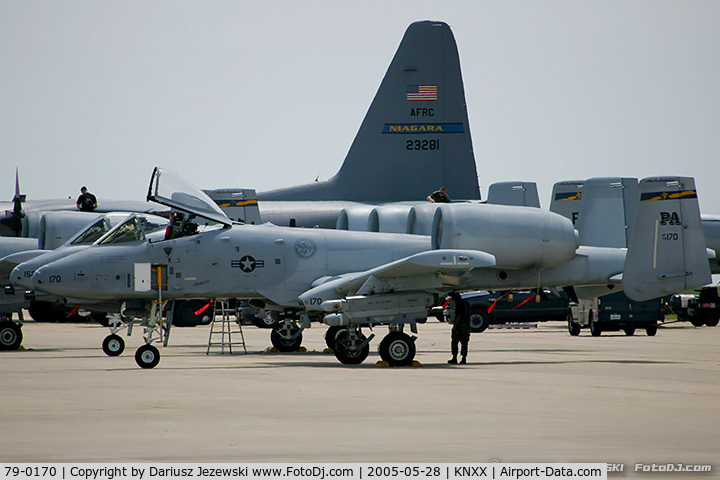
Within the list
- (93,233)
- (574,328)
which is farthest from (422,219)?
(574,328)

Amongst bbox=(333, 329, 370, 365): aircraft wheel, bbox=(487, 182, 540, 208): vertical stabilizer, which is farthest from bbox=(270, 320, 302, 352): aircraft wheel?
bbox=(487, 182, 540, 208): vertical stabilizer

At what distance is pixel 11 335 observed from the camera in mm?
18500

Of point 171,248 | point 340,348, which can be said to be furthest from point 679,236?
point 171,248

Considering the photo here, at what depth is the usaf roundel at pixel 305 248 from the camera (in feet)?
52.9

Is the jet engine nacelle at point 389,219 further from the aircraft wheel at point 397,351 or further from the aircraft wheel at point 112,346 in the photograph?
the aircraft wheel at point 112,346

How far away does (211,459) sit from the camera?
599cm

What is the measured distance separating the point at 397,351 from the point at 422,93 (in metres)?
13.3

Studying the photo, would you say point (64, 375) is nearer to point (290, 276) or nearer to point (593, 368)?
point (290, 276)

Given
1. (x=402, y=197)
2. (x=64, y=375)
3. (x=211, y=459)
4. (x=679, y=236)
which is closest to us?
(x=211, y=459)

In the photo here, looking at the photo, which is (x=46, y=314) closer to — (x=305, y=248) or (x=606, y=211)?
(x=305, y=248)

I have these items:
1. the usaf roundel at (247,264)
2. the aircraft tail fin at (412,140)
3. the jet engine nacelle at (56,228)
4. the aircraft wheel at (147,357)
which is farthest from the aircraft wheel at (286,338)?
the aircraft tail fin at (412,140)

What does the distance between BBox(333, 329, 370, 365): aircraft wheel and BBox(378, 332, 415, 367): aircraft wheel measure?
1.58ft

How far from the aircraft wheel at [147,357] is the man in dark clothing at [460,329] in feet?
16.6

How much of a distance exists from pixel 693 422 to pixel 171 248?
33.2ft
